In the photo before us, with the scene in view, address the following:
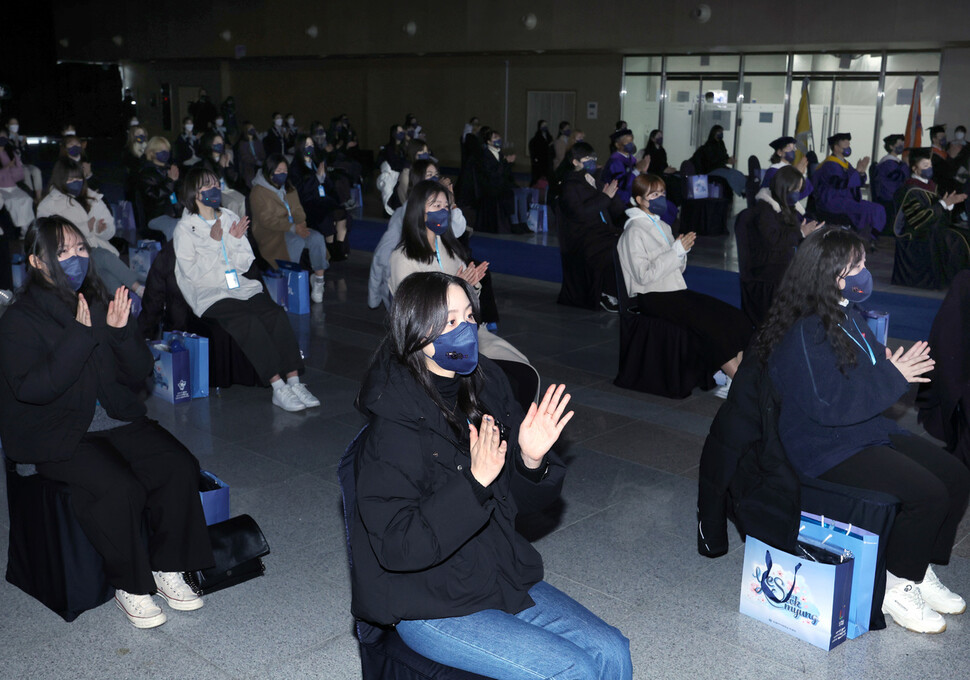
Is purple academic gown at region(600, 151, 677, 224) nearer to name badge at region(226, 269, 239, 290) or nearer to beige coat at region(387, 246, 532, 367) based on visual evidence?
name badge at region(226, 269, 239, 290)

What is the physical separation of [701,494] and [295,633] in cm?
167

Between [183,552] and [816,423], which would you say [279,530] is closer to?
[183,552]

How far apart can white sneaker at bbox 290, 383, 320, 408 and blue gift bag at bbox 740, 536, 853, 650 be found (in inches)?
134

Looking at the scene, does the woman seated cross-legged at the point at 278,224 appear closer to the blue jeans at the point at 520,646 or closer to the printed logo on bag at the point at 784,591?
the printed logo on bag at the point at 784,591

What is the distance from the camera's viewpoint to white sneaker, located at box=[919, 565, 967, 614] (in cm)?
382

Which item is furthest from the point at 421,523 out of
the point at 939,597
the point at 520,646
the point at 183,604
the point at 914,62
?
the point at 914,62

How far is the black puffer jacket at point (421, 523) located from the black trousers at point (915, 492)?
1.59 metres

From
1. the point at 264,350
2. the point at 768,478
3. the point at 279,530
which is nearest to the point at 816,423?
the point at 768,478

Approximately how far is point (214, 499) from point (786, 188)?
4969 mm

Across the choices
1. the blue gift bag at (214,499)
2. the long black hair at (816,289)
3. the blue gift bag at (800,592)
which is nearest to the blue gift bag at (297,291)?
the blue gift bag at (214,499)

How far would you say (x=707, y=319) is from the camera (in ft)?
21.9

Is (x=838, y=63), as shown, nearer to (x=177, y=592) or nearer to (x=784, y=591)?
(x=784, y=591)

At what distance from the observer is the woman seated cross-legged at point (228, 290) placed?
642 cm

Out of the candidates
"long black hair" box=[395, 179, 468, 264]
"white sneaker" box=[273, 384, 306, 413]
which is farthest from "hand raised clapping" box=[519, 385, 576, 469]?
"white sneaker" box=[273, 384, 306, 413]
